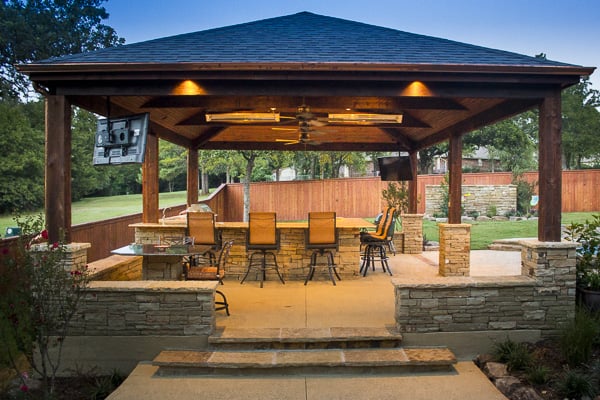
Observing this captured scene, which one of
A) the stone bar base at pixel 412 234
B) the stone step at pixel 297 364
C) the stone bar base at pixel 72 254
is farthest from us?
the stone bar base at pixel 412 234

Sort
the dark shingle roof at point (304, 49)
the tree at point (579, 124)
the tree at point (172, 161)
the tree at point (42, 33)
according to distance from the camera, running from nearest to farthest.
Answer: the dark shingle roof at point (304, 49) < the tree at point (42, 33) < the tree at point (172, 161) < the tree at point (579, 124)

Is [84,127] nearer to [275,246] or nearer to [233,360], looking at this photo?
[275,246]

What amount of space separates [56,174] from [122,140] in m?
0.81

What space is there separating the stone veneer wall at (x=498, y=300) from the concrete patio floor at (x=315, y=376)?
32 centimetres

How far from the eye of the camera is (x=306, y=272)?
298 inches

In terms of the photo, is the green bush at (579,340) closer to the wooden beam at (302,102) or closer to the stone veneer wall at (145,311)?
the wooden beam at (302,102)

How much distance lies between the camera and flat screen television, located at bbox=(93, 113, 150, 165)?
517 centimetres

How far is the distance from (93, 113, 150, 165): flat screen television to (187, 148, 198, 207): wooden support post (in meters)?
4.43

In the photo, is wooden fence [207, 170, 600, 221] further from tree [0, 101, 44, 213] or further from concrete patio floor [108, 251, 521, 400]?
concrete patio floor [108, 251, 521, 400]

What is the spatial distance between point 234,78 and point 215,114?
5.98ft

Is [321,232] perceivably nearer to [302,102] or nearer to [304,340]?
[302,102]

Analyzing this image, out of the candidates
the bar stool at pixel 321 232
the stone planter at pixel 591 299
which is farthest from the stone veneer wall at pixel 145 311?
the stone planter at pixel 591 299

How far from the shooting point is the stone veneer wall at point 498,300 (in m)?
4.73

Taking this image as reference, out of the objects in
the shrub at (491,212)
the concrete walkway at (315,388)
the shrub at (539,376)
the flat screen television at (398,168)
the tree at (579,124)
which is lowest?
the concrete walkway at (315,388)
